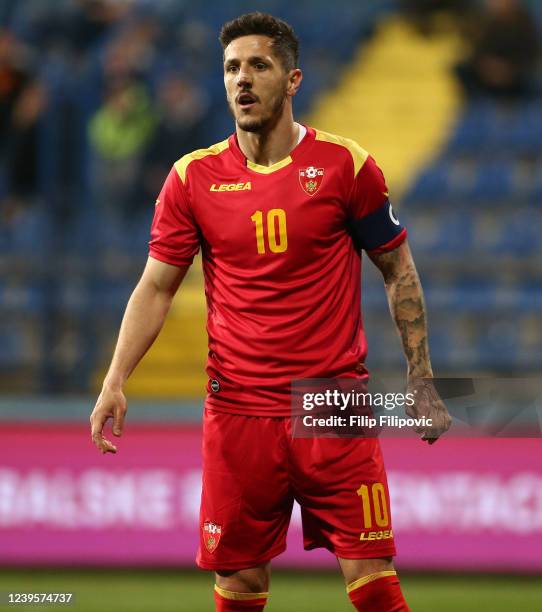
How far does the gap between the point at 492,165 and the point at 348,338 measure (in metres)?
6.66

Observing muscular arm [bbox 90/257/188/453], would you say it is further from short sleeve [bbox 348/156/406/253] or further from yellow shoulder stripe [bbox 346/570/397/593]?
yellow shoulder stripe [bbox 346/570/397/593]

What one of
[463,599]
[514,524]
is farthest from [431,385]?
[514,524]

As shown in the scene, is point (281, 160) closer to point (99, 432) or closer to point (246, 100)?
point (246, 100)

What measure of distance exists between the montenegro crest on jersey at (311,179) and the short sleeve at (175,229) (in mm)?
354

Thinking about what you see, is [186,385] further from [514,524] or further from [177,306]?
[514,524]

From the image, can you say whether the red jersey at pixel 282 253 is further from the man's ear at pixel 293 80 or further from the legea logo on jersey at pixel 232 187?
the man's ear at pixel 293 80

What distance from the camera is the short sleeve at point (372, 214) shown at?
141 inches

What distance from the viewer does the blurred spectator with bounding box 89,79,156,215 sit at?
8977 mm

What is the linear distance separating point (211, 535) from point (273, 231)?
907 mm

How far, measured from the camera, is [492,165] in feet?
32.7

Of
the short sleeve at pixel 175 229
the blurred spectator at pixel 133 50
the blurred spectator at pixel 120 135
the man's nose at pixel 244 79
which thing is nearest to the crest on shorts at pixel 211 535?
the short sleeve at pixel 175 229

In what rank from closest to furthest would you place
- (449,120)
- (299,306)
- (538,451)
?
(299,306), (538,451), (449,120)

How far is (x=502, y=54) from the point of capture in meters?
9.81

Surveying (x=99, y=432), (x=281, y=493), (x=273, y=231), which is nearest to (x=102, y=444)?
(x=99, y=432)
